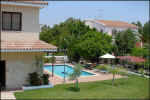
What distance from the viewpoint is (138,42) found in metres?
36.2

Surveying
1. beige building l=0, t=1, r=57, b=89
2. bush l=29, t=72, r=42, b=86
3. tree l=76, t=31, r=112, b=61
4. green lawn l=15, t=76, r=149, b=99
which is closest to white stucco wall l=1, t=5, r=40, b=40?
beige building l=0, t=1, r=57, b=89

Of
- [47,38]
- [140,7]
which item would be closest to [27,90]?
[140,7]

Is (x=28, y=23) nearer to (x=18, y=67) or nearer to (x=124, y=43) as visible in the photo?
(x=18, y=67)

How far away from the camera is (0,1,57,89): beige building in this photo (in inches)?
626

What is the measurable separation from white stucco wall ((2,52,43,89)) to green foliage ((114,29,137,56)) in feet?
66.1

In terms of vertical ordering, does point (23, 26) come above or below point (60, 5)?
below

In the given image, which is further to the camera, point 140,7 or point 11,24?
point 11,24

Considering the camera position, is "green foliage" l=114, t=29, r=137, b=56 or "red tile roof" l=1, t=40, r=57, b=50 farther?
"green foliage" l=114, t=29, r=137, b=56

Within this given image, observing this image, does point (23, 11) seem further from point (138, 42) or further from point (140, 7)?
point (138, 42)

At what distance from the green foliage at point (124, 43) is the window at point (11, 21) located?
68.2 ft

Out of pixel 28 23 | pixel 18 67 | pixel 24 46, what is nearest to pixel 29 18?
pixel 28 23

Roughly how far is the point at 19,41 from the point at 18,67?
2.25 meters

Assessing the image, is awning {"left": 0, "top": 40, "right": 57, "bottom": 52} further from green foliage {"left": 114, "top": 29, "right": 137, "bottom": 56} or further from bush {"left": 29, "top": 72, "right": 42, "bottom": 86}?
green foliage {"left": 114, "top": 29, "right": 137, "bottom": 56}

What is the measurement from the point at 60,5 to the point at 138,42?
24.7 metres
